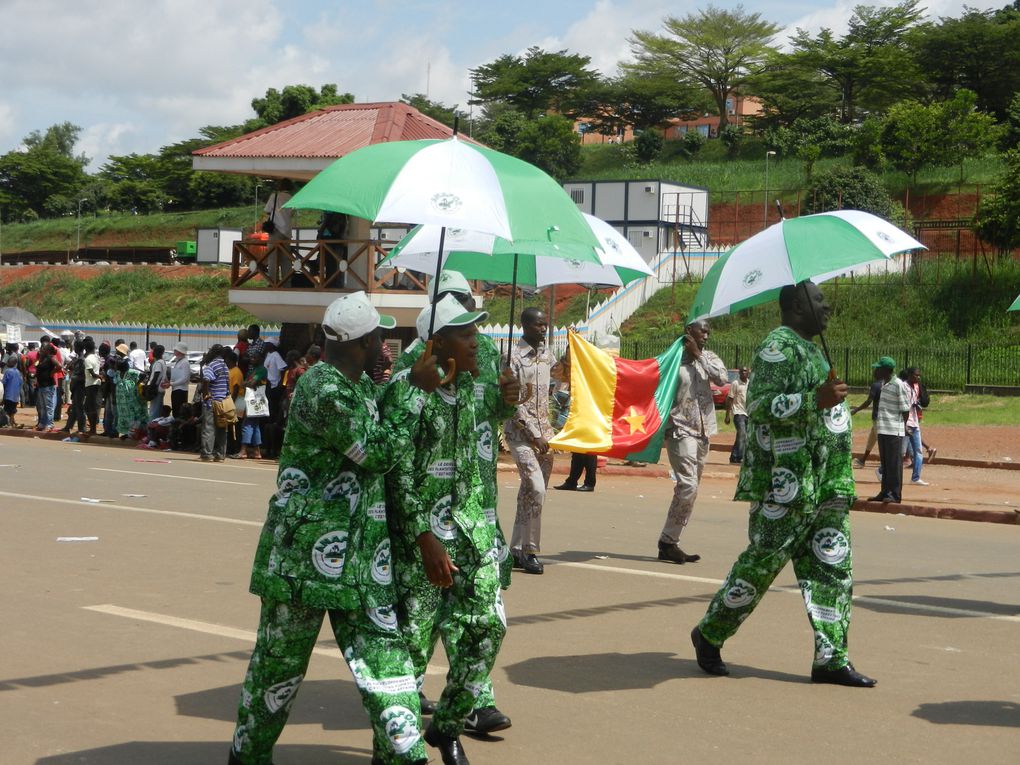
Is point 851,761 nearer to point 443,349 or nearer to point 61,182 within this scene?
point 443,349

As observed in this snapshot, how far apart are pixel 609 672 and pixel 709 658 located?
0.50 meters

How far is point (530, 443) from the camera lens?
9.79 metres

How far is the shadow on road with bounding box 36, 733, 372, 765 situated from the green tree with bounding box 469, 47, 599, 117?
84.6 meters

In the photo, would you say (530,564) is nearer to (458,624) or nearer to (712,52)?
(458,624)

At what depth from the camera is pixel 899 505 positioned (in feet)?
53.2

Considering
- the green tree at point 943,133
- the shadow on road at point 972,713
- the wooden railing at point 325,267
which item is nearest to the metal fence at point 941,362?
the wooden railing at point 325,267

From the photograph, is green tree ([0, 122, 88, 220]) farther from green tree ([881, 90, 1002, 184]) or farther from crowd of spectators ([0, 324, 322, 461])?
crowd of spectators ([0, 324, 322, 461])

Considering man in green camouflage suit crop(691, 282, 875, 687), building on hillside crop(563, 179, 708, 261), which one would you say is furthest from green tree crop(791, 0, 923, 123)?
man in green camouflage suit crop(691, 282, 875, 687)

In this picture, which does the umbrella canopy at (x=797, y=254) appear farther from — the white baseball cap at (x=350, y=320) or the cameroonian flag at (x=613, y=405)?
the cameroonian flag at (x=613, y=405)

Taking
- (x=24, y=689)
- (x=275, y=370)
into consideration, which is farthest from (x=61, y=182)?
(x=24, y=689)

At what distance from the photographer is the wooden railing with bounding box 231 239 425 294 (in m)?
24.0

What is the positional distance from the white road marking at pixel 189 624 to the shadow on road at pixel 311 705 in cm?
67

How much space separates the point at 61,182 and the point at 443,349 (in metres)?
105

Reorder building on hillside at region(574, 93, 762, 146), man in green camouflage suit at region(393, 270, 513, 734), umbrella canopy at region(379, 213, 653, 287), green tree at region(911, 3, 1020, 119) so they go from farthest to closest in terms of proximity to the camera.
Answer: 1. building on hillside at region(574, 93, 762, 146)
2. green tree at region(911, 3, 1020, 119)
3. umbrella canopy at region(379, 213, 653, 287)
4. man in green camouflage suit at region(393, 270, 513, 734)
